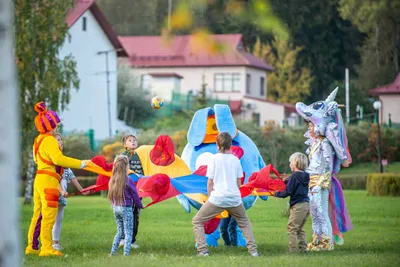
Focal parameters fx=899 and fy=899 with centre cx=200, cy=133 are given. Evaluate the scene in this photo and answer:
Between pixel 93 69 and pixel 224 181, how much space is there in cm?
4618

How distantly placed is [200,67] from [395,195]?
42223 mm

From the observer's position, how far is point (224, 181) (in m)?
10.9

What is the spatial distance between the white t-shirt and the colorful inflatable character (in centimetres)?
198

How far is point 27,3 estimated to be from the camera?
93.1 ft

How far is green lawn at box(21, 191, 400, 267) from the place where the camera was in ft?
35.5

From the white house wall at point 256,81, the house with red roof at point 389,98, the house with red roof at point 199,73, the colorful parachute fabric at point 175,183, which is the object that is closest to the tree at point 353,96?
the house with red roof at point 199,73

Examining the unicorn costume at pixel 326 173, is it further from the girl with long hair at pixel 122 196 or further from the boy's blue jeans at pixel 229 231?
the girl with long hair at pixel 122 196

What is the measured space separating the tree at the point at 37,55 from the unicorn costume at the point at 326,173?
1652 cm

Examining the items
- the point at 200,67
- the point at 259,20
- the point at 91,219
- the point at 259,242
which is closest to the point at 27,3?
the point at 91,219

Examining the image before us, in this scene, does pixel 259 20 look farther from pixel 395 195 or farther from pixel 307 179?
pixel 395 195

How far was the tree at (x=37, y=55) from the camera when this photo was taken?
A: 28.2m

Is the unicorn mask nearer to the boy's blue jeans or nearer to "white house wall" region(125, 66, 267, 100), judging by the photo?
the boy's blue jeans

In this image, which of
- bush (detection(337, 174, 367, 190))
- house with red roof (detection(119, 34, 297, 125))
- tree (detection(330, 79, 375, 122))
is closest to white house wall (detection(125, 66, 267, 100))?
house with red roof (detection(119, 34, 297, 125))

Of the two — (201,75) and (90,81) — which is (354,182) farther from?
(201,75)
